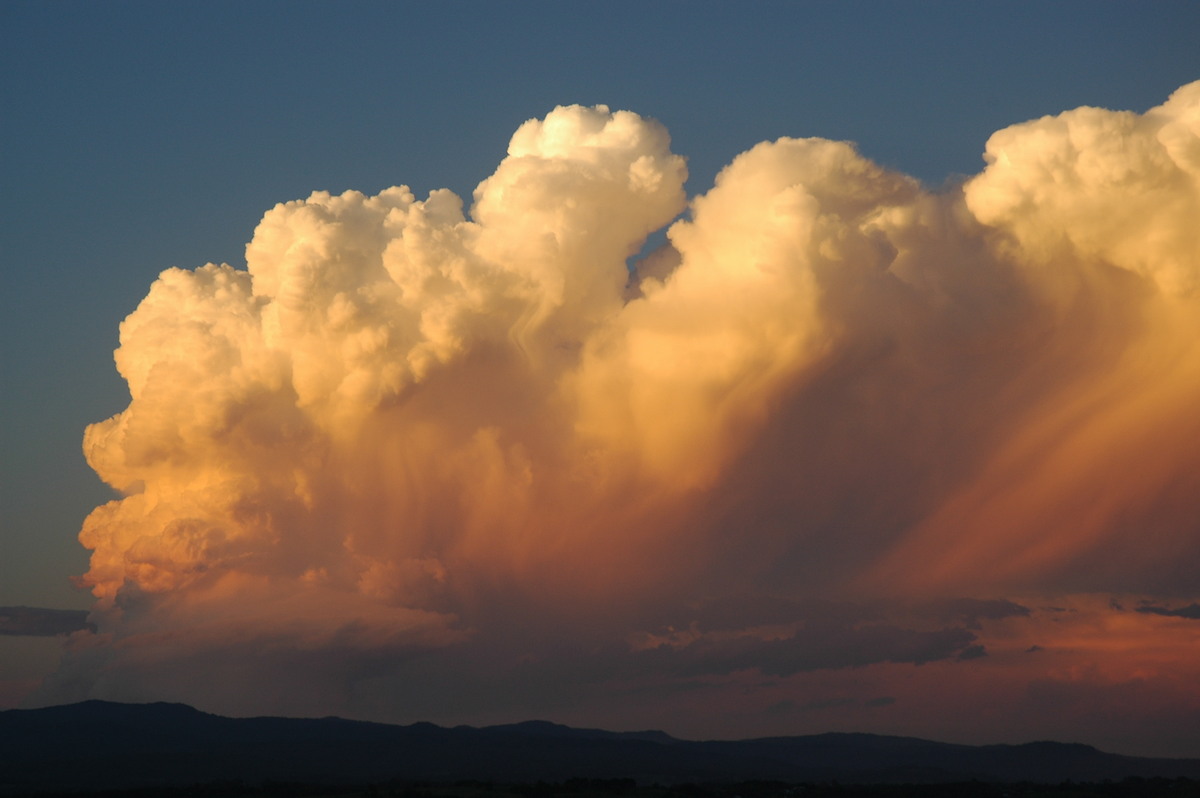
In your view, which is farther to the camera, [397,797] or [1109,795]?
[1109,795]

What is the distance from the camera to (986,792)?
191375mm

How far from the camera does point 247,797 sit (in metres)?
192

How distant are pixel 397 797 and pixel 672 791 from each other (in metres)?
37.5

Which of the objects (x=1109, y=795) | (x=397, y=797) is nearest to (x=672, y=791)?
(x=397, y=797)

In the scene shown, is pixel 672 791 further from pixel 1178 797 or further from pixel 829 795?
pixel 1178 797

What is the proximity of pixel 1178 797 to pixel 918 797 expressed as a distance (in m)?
35.2

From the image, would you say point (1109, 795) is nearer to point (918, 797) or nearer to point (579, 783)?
point (918, 797)

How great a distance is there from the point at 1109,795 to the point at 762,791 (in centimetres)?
5045

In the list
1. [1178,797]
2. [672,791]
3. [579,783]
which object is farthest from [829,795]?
[1178,797]

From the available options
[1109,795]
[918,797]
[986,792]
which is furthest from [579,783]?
[1109,795]

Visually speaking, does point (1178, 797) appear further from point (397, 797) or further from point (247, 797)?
point (247, 797)

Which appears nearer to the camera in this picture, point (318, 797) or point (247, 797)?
point (318, 797)

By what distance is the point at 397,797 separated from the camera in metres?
171

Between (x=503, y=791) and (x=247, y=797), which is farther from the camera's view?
(x=247, y=797)
